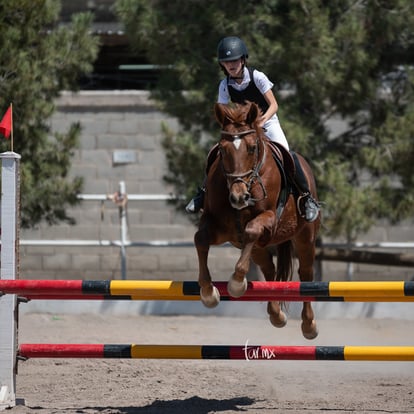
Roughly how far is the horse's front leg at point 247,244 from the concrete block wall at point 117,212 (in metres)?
8.38

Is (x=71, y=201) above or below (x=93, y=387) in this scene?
above

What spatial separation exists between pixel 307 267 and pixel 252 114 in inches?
74.8

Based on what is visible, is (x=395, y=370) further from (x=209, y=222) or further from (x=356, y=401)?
(x=209, y=222)

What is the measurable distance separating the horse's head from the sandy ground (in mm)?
1516

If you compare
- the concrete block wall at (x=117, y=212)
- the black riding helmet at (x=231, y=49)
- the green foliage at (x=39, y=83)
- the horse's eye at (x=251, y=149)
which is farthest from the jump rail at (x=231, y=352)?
the concrete block wall at (x=117, y=212)

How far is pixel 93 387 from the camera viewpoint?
706cm

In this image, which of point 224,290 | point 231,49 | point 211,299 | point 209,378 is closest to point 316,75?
point 209,378

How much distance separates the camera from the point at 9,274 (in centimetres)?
612

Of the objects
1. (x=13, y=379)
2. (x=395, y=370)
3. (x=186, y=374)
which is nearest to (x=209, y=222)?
(x=13, y=379)

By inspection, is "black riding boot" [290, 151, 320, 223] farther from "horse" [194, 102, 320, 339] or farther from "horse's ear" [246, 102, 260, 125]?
"horse's ear" [246, 102, 260, 125]

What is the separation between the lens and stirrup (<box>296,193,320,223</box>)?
6.65 m

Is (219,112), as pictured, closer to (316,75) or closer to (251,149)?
(251,149)

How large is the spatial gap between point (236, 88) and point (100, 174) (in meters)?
8.55

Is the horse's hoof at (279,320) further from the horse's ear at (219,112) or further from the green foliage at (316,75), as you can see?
the green foliage at (316,75)
